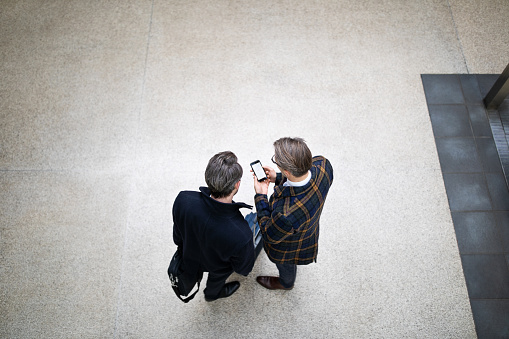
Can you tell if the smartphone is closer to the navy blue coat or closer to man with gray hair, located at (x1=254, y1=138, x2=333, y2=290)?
man with gray hair, located at (x1=254, y1=138, x2=333, y2=290)

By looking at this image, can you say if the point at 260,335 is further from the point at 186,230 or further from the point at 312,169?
the point at 312,169

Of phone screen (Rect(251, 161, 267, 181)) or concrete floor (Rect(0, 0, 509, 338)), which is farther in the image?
concrete floor (Rect(0, 0, 509, 338))

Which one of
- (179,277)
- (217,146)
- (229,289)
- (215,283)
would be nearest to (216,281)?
(215,283)

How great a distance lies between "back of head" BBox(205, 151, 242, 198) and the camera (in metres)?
1.43

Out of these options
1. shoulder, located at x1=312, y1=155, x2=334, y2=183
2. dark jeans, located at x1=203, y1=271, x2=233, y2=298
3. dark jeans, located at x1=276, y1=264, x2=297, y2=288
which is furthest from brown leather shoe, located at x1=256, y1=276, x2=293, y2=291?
shoulder, located at x1=312, y1=155, x2=334, y2=183

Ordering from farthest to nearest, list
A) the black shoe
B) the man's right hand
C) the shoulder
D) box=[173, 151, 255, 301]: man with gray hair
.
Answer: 1. the black shoe
2. the man's right hand
3. the shoulder
4. box=[173, 151, 255, 301]: man with gray hair

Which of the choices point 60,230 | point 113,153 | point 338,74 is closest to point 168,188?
point 113,153

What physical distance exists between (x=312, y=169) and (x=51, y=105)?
2.53 metres

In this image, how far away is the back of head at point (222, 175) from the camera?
1.43 m

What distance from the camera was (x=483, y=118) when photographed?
2855 millimetres

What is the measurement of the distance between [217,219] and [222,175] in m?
0.19

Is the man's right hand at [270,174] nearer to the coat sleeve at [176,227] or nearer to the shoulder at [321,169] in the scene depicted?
the shoulder at [321,169]

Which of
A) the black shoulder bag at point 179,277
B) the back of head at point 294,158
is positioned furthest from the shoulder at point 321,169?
the black shoulder bag at point 179,277

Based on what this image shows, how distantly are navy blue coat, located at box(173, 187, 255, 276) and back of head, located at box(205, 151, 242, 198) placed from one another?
0.05 meters
